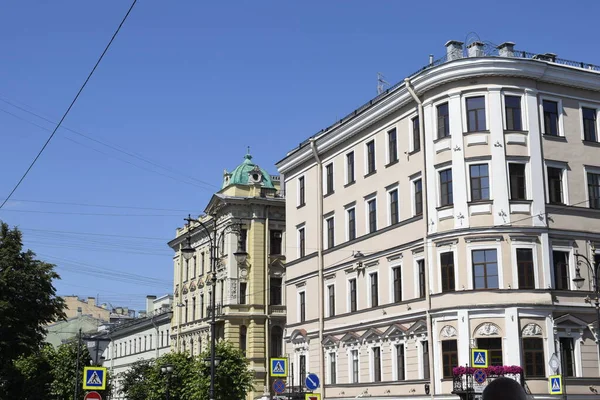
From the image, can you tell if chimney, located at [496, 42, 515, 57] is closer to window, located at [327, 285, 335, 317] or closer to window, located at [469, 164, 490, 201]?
window, located at [469, 164, 490, 201]

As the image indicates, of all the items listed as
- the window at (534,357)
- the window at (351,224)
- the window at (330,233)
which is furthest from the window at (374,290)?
the window at (534,357)

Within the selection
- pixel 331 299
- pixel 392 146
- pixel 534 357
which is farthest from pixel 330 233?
pixel 534 357

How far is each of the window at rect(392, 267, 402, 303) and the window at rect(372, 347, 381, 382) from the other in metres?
2.73

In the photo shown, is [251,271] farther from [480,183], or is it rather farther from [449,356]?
[480,183]

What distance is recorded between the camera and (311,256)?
4469 centimetres

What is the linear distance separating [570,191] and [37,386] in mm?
30115

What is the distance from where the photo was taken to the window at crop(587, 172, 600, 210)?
113 ft

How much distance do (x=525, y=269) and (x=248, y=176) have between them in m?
34.5

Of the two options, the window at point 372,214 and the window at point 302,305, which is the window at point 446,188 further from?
the window at point 302,305

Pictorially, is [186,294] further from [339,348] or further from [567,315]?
[567,315]

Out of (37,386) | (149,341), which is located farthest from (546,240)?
(149,341)

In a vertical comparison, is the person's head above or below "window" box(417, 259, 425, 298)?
below

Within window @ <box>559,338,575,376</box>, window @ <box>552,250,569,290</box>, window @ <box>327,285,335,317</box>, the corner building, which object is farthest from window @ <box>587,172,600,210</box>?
window @ <box>327,285,335,317</box>

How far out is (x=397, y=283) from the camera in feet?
120
